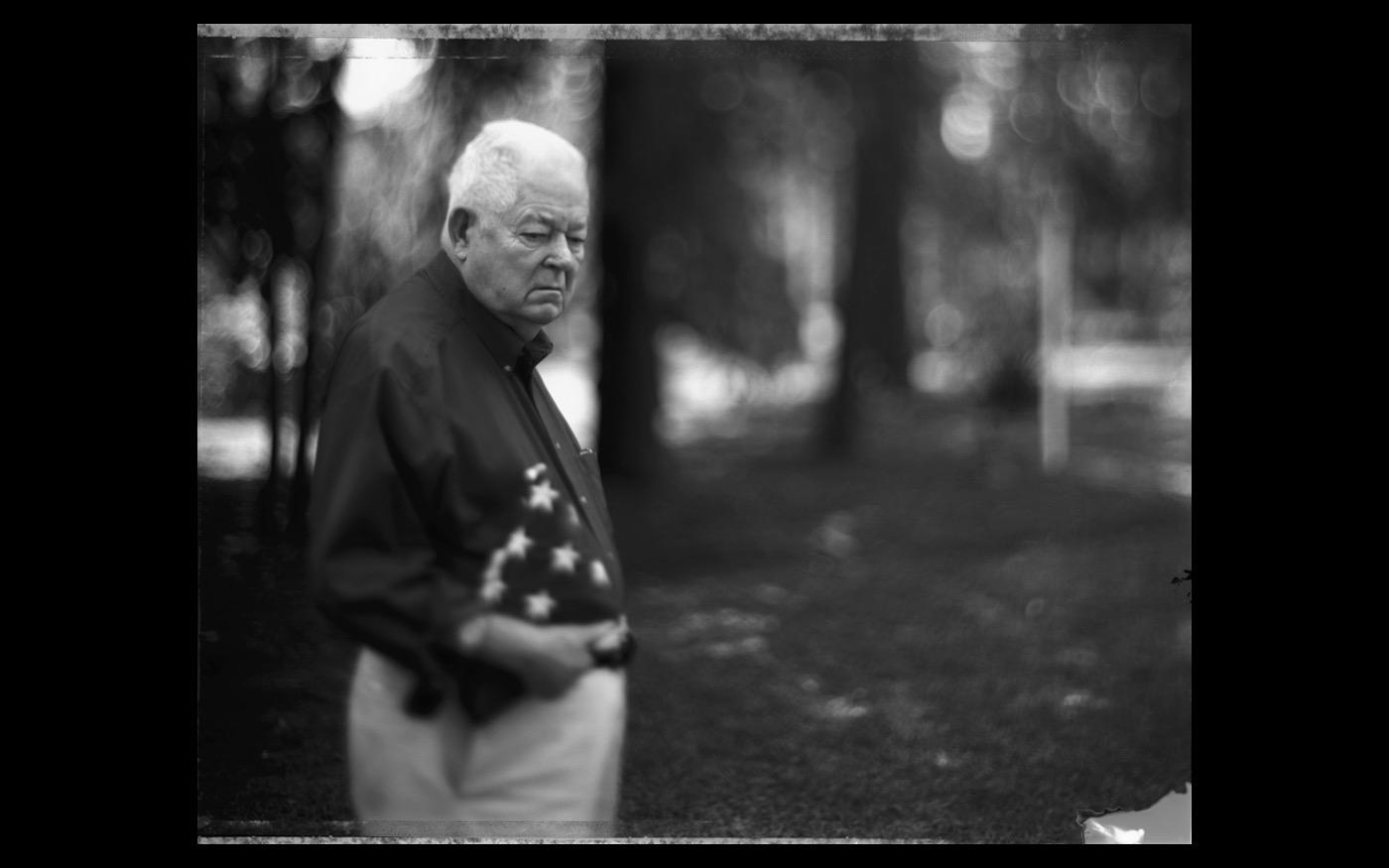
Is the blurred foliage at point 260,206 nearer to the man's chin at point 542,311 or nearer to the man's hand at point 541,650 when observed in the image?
the man's chin at point 542,311

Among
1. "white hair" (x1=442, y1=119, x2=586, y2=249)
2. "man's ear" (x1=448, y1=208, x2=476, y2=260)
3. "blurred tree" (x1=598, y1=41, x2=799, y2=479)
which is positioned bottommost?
"man's ear" (x1=448, y1=208, x2=476, y2=260)

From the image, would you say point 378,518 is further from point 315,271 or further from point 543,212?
point 315,271

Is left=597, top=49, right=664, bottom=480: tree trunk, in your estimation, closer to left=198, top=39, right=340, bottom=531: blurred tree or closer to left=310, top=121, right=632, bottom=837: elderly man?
left=198, top=39, right=340, bottom=531: blurred tree

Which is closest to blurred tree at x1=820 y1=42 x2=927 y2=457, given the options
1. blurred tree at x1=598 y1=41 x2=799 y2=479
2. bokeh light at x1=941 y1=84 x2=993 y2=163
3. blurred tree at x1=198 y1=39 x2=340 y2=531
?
bokeh light at x1=941 y1=84 x2=993 y2=163

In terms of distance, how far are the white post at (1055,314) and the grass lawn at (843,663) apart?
655mm

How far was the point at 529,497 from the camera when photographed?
9.11 feet

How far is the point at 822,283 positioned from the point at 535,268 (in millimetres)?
11539

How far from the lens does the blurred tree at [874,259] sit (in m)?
10.5

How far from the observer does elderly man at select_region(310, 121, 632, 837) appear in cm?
266

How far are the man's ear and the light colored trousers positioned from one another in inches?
34.1

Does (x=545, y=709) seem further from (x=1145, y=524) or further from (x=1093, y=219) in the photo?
(x=1093, y=219)

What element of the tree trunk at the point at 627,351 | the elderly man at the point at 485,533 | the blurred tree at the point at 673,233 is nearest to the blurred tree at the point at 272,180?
the elderly man at the point at 485,533

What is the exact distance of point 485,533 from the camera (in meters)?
2.77
